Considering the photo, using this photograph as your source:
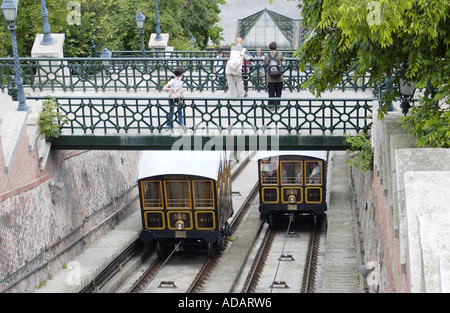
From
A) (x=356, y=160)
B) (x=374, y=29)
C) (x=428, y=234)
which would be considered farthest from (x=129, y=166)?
(x=428, y=234)

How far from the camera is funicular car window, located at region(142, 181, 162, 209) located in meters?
18.6

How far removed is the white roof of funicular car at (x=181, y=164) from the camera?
18328mm

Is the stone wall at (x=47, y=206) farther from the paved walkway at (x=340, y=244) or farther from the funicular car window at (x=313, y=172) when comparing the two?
the paved walkway at (x=340, y=244)

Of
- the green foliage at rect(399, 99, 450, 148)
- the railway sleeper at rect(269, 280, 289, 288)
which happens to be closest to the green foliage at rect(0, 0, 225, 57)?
the railway sleeper at rect(269, 280, 289, 288)

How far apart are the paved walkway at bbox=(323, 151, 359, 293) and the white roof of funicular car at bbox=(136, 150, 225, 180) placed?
143 inches

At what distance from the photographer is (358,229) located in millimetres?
17812

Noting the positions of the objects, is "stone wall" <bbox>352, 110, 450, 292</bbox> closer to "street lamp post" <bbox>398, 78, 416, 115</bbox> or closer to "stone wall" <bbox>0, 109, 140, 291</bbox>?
"street lamp post" <bbox>398, 78, 416, 115</bbox>

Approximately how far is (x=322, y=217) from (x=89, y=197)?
747 centimetres

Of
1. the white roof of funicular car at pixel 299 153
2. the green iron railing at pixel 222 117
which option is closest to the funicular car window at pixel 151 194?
the green iron railing at pixel 222 117

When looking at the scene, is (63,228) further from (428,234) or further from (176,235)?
(428,234)

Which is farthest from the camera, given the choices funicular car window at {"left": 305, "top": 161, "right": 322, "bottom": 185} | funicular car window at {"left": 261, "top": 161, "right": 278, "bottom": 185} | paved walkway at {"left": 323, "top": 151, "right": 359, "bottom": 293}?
funicular car window at {"left": 261, "top": 161, "right": 278, "bottom": 185}

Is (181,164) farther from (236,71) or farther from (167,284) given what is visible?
(167,284)

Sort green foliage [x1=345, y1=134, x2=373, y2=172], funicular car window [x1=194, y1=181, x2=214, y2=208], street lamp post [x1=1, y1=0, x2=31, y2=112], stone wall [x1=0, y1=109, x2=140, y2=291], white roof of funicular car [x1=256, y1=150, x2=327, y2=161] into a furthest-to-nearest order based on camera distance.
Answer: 1. white roof of funicular car [x1=256, y1=150, x2=327, y2=161]
2. funicular car window [x1=194, y1=181, x2=214, y2=208]
3. street lamp post [x1=1, y1=0, x2=31, y2=112]
4. stone wall [x1=0, y1=109, x2=140, y2=291]
5. green foliage [x1=345, y1=134, x2=373, y2=172]

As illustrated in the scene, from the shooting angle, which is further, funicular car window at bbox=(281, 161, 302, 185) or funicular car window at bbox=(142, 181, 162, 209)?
funicular car window at bbox=(281, 161, 302, 185)
